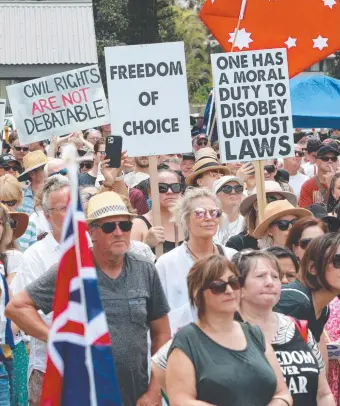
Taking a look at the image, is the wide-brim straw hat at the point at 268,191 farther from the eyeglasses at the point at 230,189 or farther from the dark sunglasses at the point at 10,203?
the dark sunglasses at the point at 10,203

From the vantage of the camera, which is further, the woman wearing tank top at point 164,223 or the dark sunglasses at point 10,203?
the dark sunglasses at point 10,203

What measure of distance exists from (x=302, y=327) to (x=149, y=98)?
3.35m

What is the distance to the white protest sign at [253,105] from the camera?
923 cm

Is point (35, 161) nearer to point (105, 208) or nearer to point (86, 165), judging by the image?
point (86, 165)

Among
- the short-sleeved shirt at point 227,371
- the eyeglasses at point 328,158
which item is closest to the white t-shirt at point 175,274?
the short-sleeved shirt at point 227,371

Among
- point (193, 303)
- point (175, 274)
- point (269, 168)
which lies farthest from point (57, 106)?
point (193, 303)

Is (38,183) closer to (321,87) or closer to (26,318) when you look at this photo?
(26,318)

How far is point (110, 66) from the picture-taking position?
29.2ft

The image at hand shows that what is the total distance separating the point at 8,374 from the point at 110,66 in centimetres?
280

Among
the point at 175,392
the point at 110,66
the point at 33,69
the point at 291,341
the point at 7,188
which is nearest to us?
the point at 175,392

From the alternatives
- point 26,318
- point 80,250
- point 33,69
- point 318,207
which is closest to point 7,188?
point 318,207

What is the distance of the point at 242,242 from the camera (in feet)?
27.5

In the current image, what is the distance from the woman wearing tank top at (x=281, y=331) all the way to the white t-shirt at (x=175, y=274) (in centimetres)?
83

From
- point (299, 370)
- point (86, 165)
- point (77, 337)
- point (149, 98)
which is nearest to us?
point (77, 337)
